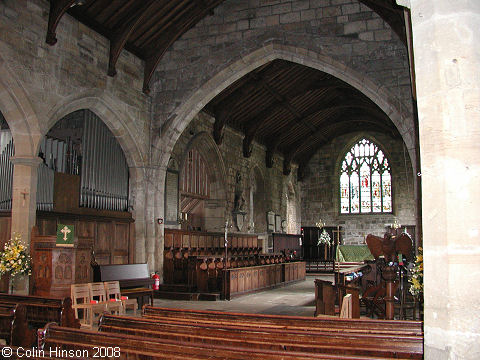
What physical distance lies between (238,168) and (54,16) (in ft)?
28.5

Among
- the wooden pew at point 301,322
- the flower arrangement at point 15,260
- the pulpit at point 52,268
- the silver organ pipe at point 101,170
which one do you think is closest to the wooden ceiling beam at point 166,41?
the silver organ pipe at point 101,170

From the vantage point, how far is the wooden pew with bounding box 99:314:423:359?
2.49 m

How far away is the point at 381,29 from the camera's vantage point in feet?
30.7

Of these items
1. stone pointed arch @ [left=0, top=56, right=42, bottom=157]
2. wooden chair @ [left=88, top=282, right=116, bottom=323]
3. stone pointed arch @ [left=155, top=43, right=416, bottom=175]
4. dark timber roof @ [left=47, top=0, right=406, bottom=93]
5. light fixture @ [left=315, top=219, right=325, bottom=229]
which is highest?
dark timber roof @ [left=47, top=0, right=406, bottom=93]

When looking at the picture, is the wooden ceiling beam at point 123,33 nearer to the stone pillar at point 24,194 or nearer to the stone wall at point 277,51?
the stone wall at point 277,51

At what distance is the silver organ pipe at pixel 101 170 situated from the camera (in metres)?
9.09

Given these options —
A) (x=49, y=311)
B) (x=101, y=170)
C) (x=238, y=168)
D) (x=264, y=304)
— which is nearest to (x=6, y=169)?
(x=101, y=170)

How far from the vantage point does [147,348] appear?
7.63 feet

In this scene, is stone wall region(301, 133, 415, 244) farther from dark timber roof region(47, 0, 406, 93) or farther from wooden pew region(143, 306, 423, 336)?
wooden pew region(143, 306, 423, 336)

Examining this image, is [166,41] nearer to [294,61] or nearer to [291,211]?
[294,61]

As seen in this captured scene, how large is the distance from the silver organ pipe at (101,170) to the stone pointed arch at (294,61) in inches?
38.6

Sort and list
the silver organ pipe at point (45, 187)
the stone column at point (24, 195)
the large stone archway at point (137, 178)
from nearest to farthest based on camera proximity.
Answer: the stone column at point (24, 195), the silver organ pipe at point (45, 187), the large stone archway at point (137, 178)

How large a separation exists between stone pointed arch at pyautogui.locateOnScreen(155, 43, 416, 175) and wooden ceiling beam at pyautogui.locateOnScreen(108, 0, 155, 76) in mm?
1837

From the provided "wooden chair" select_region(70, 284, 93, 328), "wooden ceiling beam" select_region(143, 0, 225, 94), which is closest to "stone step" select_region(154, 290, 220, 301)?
"wooden chair" select_region(70, 284, 93, 328)
